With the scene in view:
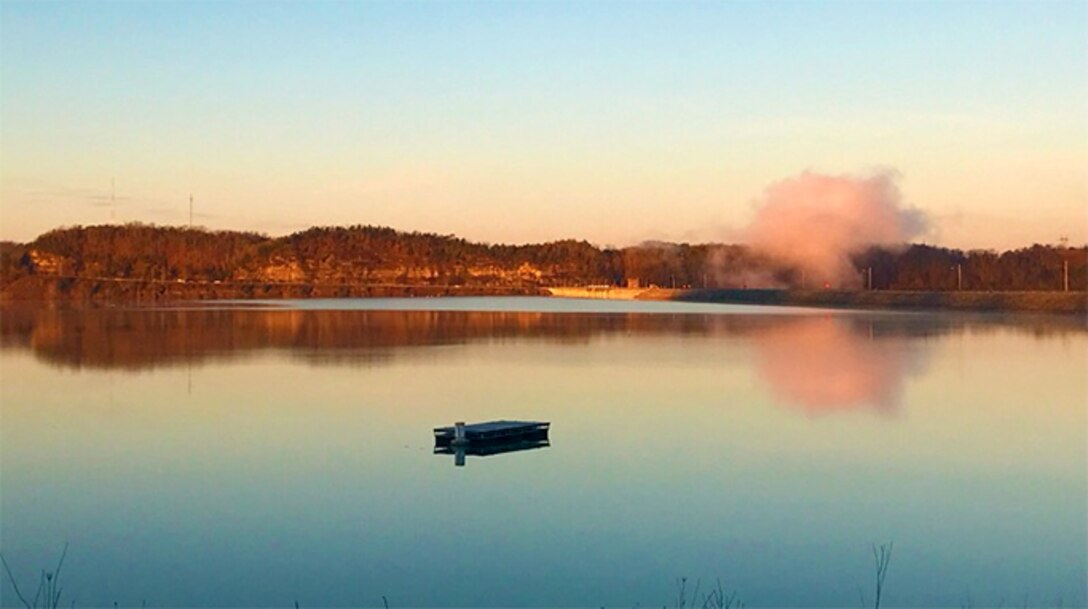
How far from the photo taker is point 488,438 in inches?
517

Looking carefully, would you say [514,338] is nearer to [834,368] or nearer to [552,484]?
[834,368]

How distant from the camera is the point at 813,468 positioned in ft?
37.9

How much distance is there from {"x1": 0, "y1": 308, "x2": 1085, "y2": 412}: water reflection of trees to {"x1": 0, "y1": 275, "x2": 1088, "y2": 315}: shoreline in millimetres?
9270

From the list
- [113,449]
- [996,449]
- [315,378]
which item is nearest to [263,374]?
[315,378]

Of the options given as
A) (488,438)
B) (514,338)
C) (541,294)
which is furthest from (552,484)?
(541,294)

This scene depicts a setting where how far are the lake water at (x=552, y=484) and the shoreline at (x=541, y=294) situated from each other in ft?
115

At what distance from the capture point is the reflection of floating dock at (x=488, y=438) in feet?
41.9

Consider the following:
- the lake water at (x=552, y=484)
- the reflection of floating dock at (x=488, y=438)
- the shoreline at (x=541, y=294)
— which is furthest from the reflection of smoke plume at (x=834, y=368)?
the shoreline at (x=541, y=294)

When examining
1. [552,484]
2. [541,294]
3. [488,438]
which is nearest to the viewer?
[552,484]

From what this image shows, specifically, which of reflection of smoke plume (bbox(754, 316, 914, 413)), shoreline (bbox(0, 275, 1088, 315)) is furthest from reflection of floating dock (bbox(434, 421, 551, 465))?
shoreline (bbox(0, 275, 1088, 315))

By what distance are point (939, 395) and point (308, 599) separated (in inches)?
498

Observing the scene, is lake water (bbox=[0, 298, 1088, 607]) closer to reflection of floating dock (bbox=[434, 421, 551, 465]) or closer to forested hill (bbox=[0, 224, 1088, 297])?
reflection of floating dock (bbox=[434, 421, 551, 465])

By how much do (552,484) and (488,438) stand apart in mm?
2492

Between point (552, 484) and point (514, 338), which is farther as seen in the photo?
point (514, 338)
